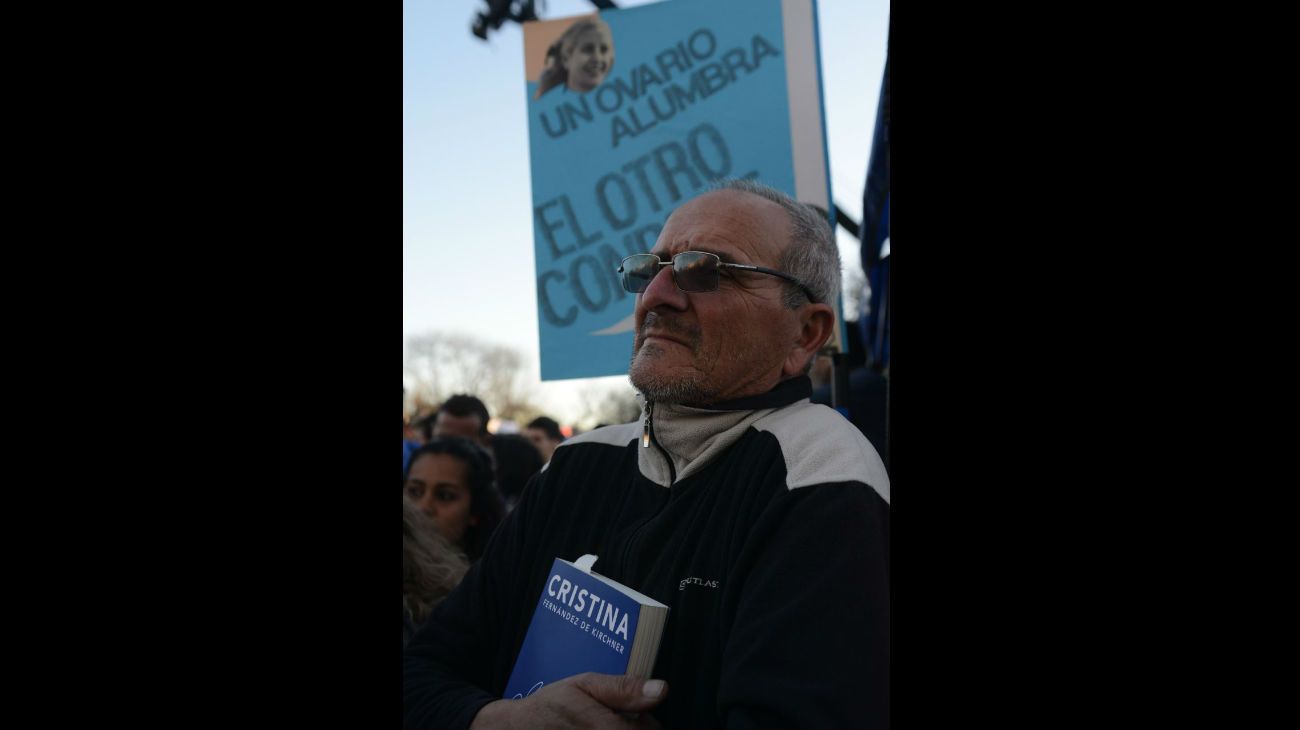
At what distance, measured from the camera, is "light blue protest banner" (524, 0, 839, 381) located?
1.60 metres

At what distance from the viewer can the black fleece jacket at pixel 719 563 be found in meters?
1.01

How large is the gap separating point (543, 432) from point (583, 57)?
382 centimetres

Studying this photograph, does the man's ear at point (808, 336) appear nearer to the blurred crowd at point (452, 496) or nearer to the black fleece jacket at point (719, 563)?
the black fleece jacket at point (719, 563)

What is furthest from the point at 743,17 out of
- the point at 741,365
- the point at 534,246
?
the point at 741,365

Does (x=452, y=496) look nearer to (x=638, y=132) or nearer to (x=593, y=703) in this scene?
(x=638, y=132)

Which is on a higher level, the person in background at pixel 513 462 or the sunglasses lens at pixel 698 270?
the sunglasses lens at pixel 698 270

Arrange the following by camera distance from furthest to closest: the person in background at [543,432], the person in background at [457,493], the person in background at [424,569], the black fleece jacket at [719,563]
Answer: the person in background at [543,432] < the person in background at [457,493] < the person in background at [424,569] < the black fleece jacket at [719,563]

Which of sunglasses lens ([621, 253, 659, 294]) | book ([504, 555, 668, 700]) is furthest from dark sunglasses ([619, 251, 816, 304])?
book ([504, 555, 668, 700])

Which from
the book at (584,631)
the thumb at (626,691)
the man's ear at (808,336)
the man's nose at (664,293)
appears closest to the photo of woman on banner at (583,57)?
the man's nose at (664,293)

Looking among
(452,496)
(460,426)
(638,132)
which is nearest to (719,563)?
(638,132)

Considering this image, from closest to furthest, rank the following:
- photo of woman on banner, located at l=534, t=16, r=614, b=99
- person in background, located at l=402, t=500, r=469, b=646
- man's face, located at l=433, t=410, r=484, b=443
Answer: photo of woman on banner, located at l=534, t=16, r=614, b=99
person in background, located at l=402, t=500, r=469, b=646
man's face, located at l=433, t=410, r=484, b=443

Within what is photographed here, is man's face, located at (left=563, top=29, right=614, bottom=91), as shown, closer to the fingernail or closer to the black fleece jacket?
the black fleece jacket

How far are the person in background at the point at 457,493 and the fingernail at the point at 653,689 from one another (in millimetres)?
1854
